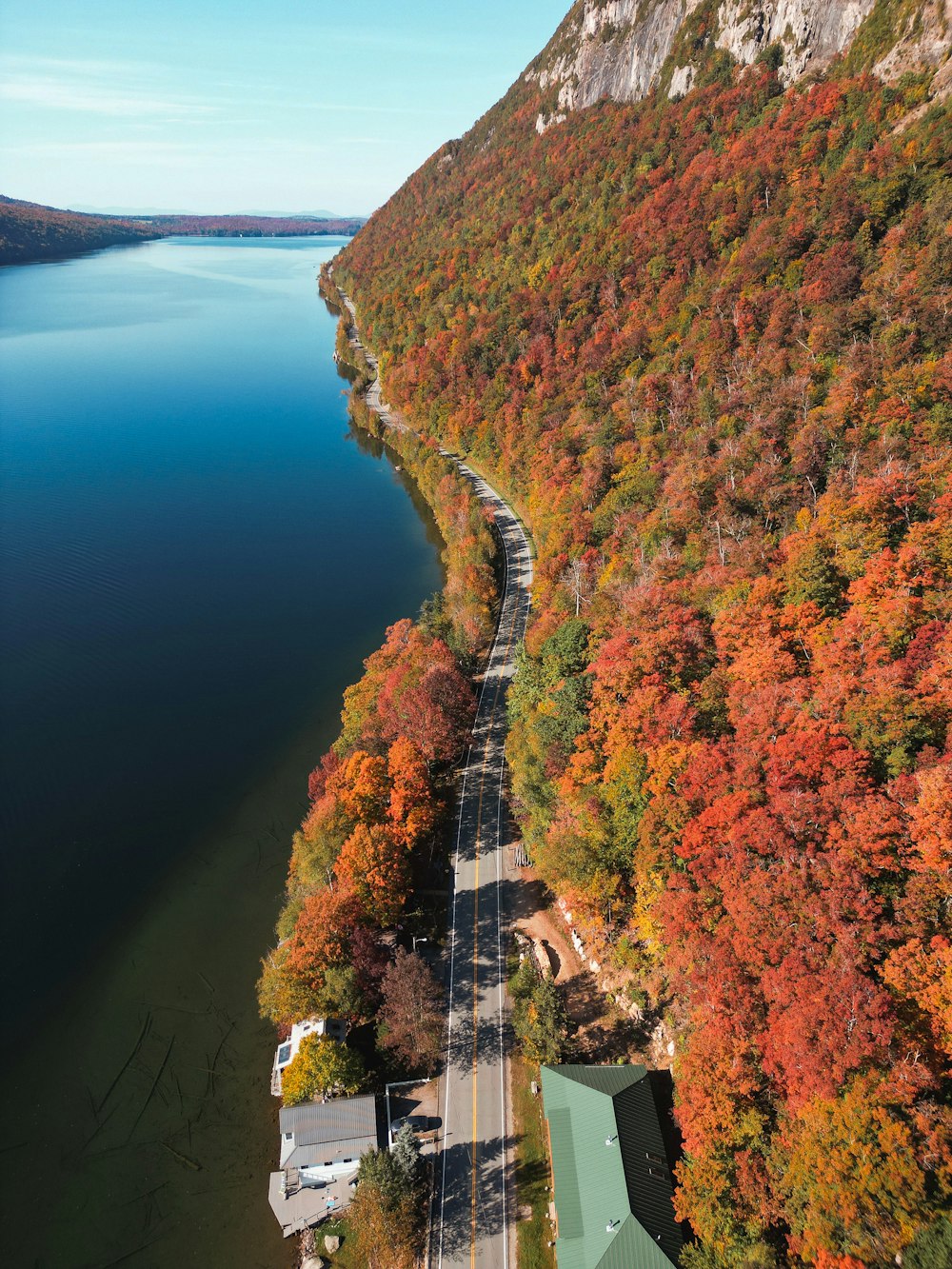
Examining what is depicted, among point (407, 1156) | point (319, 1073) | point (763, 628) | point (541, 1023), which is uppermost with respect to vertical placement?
point (763, 628)

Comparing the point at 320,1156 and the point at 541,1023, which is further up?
the point at 541,1023

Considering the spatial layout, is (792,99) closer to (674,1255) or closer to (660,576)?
(660,576)

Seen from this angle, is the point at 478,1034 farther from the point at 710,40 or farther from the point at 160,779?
the point at 710,40

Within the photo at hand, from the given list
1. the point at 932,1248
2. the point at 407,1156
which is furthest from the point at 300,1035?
the point at 932,1248

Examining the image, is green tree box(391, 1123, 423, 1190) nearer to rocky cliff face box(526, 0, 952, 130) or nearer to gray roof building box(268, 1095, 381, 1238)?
gray roof building box(268, 1095, 381, 1238)

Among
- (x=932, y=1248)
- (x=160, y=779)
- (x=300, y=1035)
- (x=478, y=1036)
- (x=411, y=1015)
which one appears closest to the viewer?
(x=932, y=1248)
